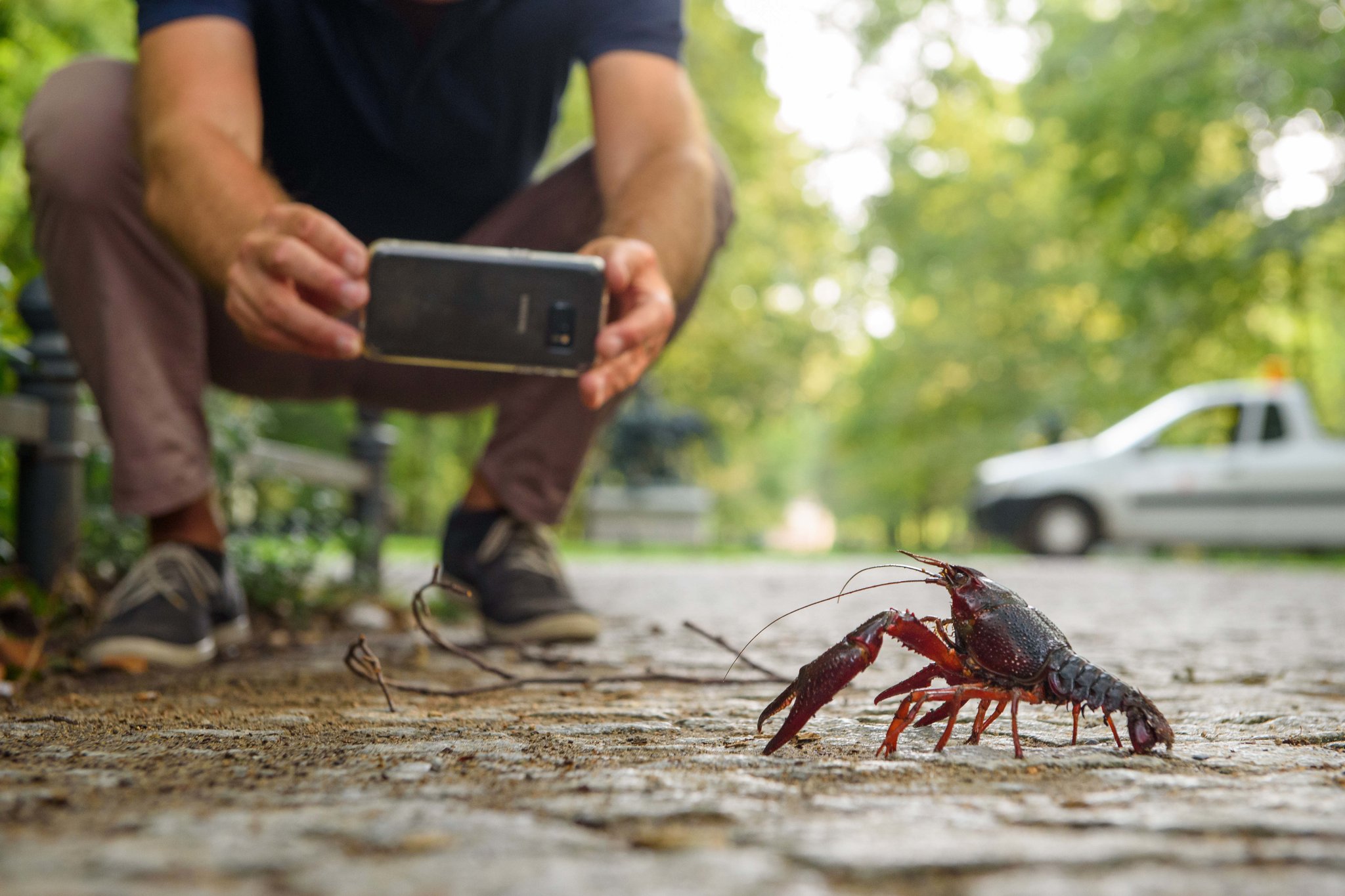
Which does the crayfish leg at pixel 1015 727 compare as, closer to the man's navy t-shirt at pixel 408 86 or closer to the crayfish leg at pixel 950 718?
the crayfish leg at pixel 950 718

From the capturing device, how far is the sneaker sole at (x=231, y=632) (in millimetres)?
3135

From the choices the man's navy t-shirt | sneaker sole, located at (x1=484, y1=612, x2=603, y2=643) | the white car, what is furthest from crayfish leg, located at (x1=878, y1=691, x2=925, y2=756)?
the white car

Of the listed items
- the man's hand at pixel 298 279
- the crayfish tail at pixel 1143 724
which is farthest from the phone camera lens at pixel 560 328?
the crayfish tail at pixel 1143 724

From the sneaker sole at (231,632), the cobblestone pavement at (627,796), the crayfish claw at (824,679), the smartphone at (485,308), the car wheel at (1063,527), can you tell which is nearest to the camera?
the cobblestone pavement at (627,796)

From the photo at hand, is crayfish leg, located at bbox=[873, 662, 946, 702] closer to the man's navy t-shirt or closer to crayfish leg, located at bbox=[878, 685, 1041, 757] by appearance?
crayfish leg, located at bbox=[878, 685, 1041, 757]

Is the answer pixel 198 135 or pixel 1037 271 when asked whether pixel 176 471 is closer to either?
pixel 198 135

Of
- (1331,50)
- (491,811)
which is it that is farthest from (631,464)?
(491,811)

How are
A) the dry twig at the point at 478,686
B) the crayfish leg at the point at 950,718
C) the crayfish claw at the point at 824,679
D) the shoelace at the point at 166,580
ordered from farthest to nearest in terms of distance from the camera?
the shoelace at the point at 166,580 < the dry twig at the point at 478,686 < the crayfish leg at the point at 950,718 < the crayfish claw at the point at 824,679

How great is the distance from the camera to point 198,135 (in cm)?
266

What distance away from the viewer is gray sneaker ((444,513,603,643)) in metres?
3.17

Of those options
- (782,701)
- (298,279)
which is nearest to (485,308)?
(298,279)

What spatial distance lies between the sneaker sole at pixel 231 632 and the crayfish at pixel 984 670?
1987mm

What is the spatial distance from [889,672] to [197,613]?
66.6 inches

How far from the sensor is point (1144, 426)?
45.5 feet
